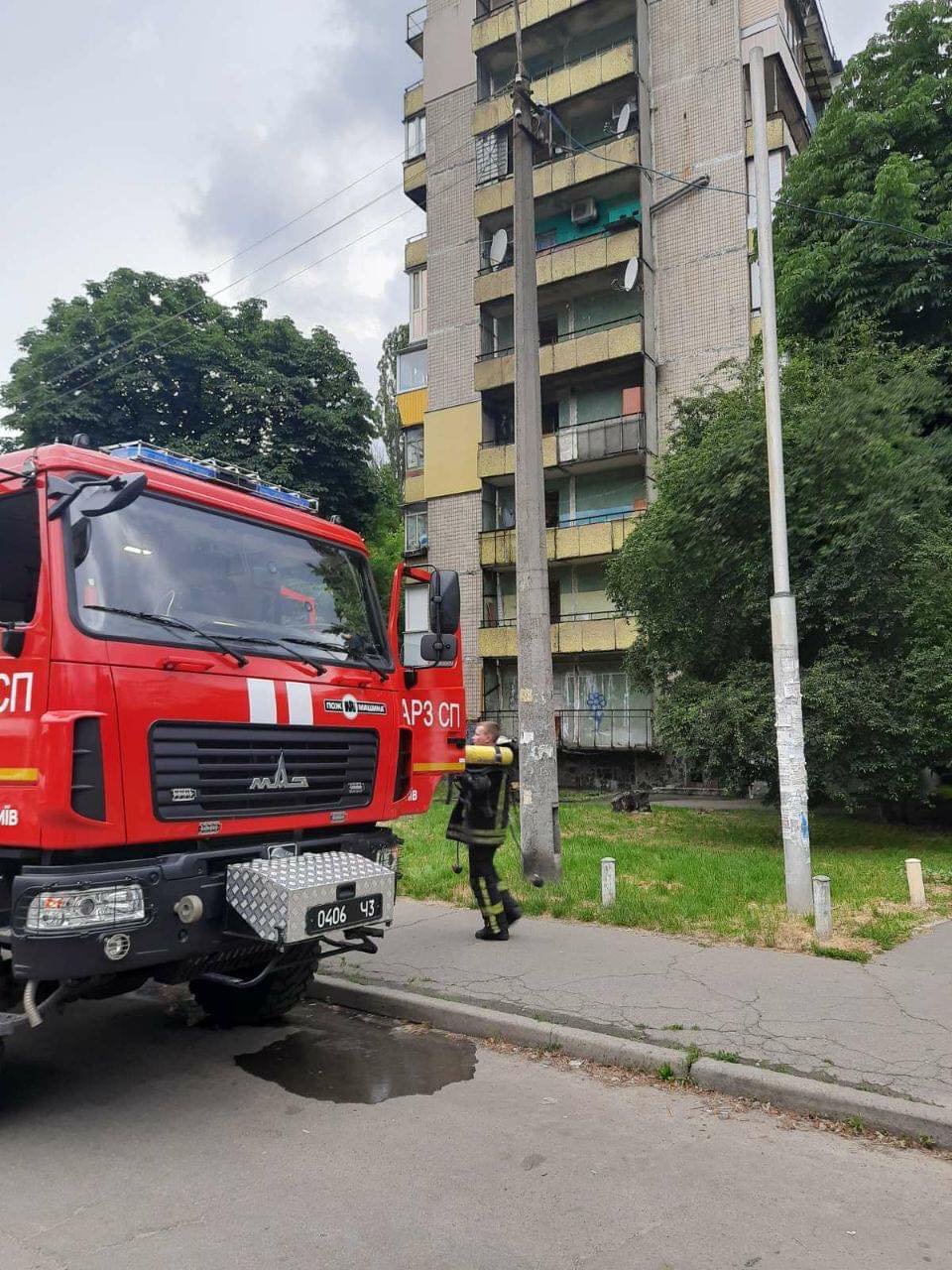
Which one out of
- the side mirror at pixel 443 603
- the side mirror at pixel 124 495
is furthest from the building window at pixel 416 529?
the side mirror at pixel 124 495

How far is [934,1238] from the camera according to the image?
3.29m

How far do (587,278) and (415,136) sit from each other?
938 cm

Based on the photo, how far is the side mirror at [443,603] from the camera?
6254mm

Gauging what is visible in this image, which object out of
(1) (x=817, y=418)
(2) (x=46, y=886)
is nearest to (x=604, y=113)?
(1) (x=817, y=418)

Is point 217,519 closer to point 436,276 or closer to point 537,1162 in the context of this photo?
point 537,1162

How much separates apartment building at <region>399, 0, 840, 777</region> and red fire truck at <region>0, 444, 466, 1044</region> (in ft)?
64.9

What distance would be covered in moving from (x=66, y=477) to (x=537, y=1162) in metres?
3.78

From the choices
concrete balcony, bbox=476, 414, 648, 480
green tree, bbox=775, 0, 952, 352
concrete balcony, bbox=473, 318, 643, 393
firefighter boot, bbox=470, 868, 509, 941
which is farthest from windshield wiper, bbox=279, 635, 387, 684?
concrete balcony, bbox=473, 318, 643, 393

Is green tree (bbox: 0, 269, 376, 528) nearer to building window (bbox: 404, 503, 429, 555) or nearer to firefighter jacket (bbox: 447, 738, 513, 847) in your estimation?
building window (bbox: 404, 503, 429, 555)

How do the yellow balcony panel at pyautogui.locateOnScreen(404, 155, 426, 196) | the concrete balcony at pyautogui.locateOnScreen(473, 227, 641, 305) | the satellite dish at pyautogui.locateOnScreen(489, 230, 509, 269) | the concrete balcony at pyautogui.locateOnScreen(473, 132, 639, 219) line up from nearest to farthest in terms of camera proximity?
the concrete balcony at pyautogui.locateOnScreen(473, 227, 641, 305)
the concrete balcony at pyautogui.locateOnScreen(473, 132, 639, 219)
the satellite dish at pyautogui.locateOnScreen(489, 230, 509, 269)
the yellow balcony panel at pyautogui.locateOnScreen(404, 155, 426, 196)

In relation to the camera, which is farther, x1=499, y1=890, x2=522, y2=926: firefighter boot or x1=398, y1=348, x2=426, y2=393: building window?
x1=398, y1=348, x2=426, y2=393: building window

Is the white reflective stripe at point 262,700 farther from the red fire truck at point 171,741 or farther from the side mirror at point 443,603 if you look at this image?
the side mirror at point 443,603

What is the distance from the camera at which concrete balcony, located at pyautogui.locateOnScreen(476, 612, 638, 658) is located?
2478 cm

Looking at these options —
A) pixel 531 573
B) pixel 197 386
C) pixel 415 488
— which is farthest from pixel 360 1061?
pixel 415 488
